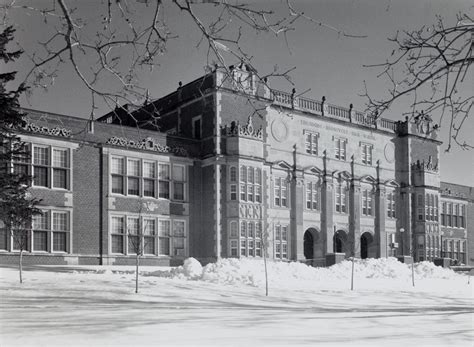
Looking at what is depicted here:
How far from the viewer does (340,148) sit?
141ft

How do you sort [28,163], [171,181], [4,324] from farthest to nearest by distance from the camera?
[171,181]
[28,163]
[4,324]

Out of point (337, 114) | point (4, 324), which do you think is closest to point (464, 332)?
point (4, 324)

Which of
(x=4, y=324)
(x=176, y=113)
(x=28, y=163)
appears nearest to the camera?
(x=4, y=324)

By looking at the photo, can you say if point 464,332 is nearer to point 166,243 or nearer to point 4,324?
point 4,324

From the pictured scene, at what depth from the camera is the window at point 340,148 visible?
140 feet

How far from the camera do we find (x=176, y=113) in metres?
38.9

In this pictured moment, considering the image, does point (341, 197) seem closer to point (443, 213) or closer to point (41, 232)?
point (443, 213)

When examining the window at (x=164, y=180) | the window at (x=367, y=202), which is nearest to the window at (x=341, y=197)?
the window at (x=367, y=202)

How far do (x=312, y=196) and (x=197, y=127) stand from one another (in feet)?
29.0

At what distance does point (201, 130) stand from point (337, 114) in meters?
11.2

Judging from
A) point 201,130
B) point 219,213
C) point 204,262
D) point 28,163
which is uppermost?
point 201,130

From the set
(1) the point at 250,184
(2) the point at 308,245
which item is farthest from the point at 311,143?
(1) the point at 250,184

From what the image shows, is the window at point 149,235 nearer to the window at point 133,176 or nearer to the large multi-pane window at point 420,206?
the window at point 133,176

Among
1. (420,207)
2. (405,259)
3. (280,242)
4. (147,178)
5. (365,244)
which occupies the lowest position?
(405,259)
